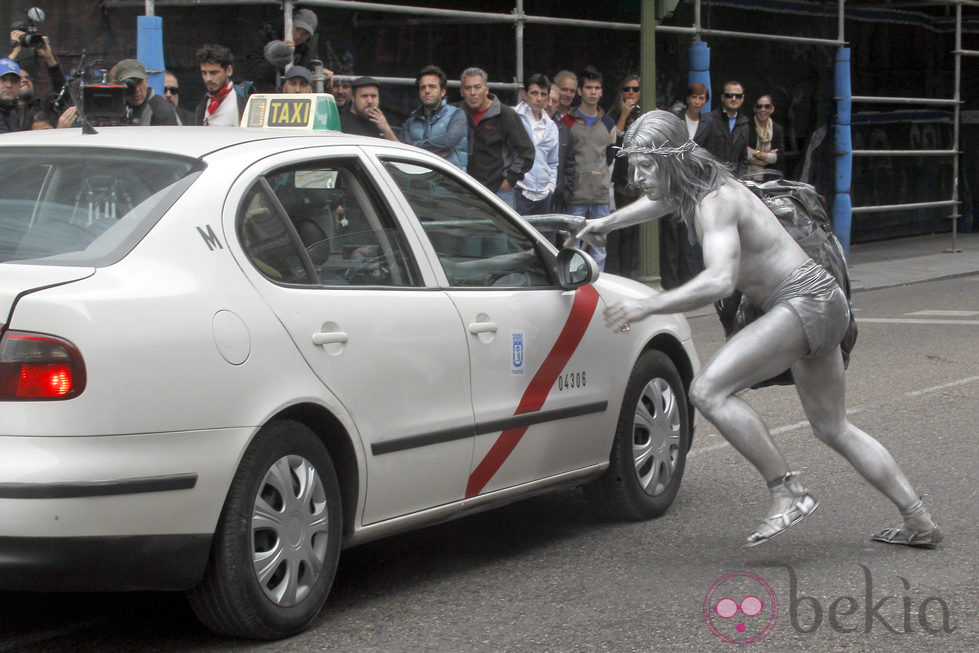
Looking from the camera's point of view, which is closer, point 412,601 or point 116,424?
point 116,424

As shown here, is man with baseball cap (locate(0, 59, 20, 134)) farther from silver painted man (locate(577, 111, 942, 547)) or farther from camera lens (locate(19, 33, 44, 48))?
silver painted man (locate(577, 111, 942, 547))

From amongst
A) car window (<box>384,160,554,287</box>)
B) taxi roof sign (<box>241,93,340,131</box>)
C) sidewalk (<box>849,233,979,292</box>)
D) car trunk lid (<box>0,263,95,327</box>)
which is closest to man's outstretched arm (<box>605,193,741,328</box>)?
car window (<box>384,160,554,287</box>)

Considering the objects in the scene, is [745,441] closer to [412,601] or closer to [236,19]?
[412,601]

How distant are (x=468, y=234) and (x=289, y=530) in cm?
149

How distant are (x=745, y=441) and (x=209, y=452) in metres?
2.16

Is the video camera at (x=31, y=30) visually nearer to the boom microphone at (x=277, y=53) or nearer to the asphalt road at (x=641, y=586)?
the boom microphone at (x=277, y=53)

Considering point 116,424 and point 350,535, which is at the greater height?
point 116,424

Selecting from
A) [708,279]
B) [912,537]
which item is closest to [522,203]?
[912,537]

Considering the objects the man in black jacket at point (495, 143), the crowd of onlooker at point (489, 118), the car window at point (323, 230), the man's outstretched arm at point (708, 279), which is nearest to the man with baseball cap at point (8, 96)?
the crowd of onlooker at point (489, 118)

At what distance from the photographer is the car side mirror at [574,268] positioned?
220 inches

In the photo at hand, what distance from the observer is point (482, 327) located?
5.12 meters

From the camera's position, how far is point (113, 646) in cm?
443

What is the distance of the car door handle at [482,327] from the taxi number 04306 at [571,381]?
43cm

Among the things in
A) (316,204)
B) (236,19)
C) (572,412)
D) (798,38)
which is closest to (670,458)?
(572,412)
